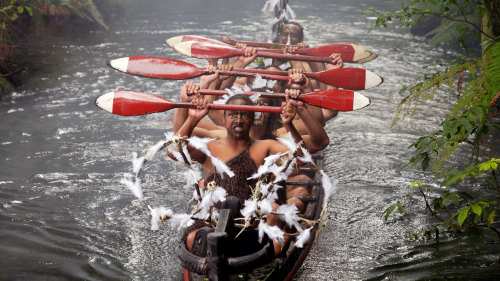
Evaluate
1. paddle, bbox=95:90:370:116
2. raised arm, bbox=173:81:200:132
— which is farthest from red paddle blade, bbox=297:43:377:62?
raised arm, bbox=173:81:200:132

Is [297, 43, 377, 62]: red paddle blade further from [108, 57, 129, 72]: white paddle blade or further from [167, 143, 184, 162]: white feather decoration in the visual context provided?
[167, 143, 184, 162]: white feather decoration

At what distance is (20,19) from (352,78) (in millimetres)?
10482

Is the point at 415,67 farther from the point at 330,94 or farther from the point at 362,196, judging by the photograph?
the point at 330,94

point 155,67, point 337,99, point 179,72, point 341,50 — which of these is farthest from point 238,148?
point 341,50

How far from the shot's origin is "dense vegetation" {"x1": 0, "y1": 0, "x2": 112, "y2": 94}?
10144 mm

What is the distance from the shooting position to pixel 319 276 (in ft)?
16.7

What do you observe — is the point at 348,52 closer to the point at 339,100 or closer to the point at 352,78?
the point at 352,78

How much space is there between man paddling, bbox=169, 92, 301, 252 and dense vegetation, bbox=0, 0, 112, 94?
543 centimetres

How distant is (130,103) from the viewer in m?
5.11

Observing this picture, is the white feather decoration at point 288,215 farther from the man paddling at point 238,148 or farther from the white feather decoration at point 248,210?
the white feather decoration at point 248,210

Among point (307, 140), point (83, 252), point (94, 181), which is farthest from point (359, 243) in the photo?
point (94, 181)

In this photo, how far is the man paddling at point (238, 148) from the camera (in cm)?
457

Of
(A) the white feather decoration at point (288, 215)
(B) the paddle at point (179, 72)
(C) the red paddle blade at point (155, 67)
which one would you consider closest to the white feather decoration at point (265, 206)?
(A) the white feather decoration at point (288, 215)

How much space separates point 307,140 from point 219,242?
6.17 ft
